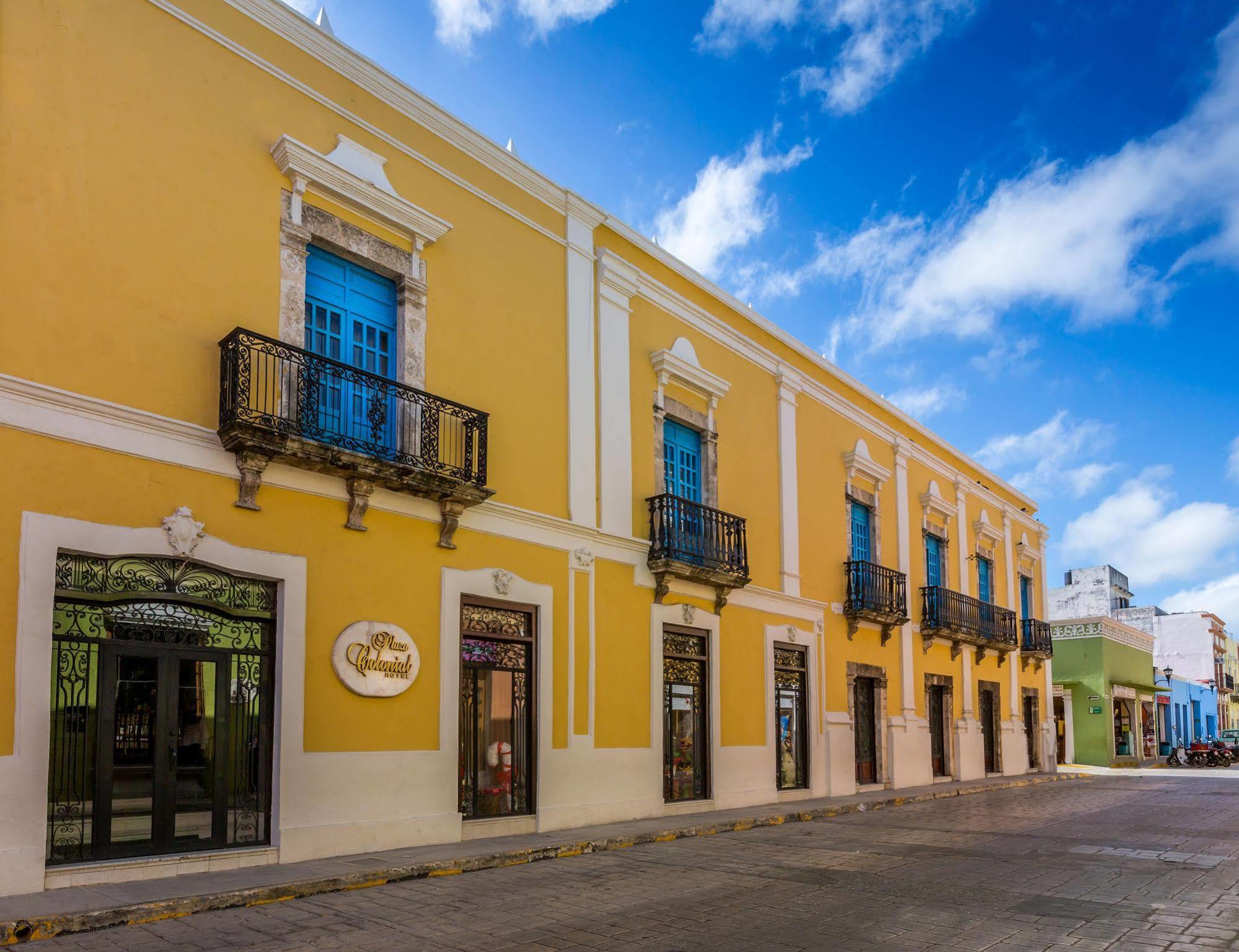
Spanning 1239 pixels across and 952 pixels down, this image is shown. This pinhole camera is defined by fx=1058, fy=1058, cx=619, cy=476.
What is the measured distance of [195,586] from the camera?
8914mm

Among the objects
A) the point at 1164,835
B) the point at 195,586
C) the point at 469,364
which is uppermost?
the point at 469,364

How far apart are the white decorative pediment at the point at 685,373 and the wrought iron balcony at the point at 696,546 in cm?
157

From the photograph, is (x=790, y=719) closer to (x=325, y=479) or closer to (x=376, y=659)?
(x=376, y=659)

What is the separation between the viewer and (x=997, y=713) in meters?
25.5

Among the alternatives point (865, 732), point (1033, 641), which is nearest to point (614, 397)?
point (865, 732)

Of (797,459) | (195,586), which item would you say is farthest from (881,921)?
(797,459)

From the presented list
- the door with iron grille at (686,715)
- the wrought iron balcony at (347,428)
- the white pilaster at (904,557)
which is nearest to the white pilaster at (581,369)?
the wrought iron balcony at (347,428)

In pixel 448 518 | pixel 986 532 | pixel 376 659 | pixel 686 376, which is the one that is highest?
pixel 686 376

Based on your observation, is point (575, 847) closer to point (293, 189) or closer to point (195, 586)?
point (195, 586)

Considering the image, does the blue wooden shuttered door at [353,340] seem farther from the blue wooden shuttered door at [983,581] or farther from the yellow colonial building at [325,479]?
the blue wooden shuttered door at [983,581]

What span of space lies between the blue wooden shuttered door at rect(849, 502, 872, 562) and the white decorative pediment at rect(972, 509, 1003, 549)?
6.60 m

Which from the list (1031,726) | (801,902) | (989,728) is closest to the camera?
(801,902)

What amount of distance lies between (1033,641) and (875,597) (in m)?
10.8

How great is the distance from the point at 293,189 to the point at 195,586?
3882mm
